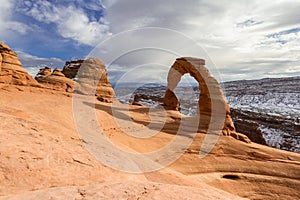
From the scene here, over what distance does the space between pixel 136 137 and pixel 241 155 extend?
6898 millimetres

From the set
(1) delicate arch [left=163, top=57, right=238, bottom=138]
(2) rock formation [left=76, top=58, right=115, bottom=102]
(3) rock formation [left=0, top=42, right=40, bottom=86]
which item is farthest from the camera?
(2) rock formation [left=76, top=58, right=115, bottom=102]

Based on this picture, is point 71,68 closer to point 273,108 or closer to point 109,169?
point 109,169

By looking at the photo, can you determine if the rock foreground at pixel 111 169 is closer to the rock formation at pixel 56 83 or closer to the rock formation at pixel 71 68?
the rock formation at pixel 56 83

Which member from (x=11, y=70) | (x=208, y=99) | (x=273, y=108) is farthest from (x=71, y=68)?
(x=273, y=108)

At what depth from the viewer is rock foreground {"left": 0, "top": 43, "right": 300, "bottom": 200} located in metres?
3.60

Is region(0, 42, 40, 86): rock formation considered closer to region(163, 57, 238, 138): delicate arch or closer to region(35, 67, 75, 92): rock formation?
region(35, 67, 75, 92): rock formation

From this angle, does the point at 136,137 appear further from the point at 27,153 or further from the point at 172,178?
the point at 27,153

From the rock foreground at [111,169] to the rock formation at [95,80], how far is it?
765cm

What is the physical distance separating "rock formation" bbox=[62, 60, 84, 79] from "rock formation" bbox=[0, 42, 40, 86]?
13154 millimetres

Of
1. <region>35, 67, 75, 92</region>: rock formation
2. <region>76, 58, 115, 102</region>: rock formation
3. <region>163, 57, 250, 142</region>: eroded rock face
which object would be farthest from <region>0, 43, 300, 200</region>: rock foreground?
<region>76, 58, 115, 102</region>: rock formation

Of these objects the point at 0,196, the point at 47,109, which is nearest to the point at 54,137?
the point at 0,196

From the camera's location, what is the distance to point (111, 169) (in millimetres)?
5445

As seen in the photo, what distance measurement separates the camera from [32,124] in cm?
662

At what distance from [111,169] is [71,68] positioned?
27.0m
